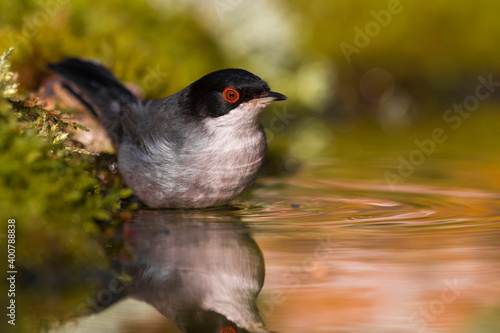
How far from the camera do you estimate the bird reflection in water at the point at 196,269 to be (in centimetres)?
394

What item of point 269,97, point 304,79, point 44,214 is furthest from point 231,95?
point 304,79

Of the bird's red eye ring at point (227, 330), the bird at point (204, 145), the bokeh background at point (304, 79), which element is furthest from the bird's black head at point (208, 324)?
the bird at point (204, 145)

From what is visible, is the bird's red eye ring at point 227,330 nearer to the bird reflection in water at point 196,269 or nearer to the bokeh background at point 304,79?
the bird reflection in water at point 196,269

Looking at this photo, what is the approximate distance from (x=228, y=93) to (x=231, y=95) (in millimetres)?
30

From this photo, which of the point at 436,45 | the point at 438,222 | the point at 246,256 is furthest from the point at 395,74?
the point at 246,256

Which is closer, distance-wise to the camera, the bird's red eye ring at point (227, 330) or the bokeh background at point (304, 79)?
the bird's red eye ring at point (227, 330)

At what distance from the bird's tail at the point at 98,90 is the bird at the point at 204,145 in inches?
28.3

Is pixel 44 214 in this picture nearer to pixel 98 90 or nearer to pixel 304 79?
pixel 98 90

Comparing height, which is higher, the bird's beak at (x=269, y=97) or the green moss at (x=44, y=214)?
the bird's beak at (x=269, y=97)

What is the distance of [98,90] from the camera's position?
773 centimetres

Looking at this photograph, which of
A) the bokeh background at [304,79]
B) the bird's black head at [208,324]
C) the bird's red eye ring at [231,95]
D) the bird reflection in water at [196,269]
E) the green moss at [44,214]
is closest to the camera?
the bird's black head at [208,324]

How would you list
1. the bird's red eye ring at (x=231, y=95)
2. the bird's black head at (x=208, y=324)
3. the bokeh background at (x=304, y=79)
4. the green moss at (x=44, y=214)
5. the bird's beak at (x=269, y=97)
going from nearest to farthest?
1. the bird's black head at (x=208, y=324)
2. the green moss at (x=44, y=214)
3. the bokeh background at (x=304, y=79)
4. the bird's beak at (x=269, y=97)
5. the bird's red eye ring at (x=231, y=95)

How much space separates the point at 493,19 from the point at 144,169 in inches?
705

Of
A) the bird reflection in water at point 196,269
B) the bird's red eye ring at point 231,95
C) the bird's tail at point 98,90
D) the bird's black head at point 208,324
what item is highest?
the bird's tail at point 98,90
